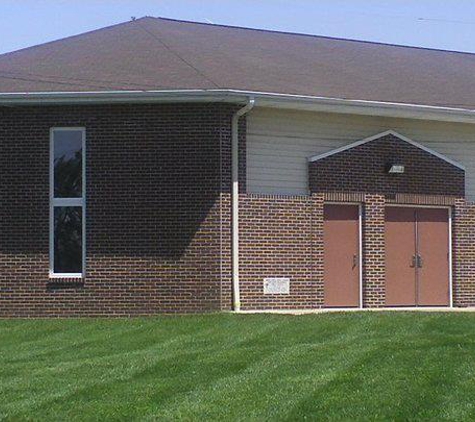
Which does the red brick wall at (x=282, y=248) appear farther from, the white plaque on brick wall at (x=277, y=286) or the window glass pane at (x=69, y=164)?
the window glass pane at (x=69, y=164)

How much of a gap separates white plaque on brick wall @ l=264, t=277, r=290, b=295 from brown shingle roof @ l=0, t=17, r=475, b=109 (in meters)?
3.57

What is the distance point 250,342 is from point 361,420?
5.62 meters

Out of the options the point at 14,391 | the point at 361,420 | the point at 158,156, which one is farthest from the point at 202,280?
the point at 361,420

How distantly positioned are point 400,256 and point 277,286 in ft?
10.3

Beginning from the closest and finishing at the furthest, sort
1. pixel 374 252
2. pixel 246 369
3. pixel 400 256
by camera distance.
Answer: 1. pixel 246 369
2. pixel 374 252
3. pixel 400 256

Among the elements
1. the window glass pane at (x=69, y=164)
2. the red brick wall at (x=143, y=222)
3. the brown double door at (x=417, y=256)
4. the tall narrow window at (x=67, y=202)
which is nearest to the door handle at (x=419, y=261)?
the brown double door at (x=417, y=256)

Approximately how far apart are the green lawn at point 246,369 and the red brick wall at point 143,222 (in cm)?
187

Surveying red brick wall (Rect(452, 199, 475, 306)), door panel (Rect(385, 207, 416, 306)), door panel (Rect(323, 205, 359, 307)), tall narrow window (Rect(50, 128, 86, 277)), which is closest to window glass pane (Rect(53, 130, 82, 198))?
tall narrow window (Rect(50, 128, 86, 277))

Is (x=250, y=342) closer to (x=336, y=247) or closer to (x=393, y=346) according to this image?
(x=393, y=346)

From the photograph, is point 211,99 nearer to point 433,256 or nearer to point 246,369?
point 433,256

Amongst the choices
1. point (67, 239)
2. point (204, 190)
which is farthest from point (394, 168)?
point (67, 239)

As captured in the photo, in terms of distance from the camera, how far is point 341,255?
21.6 metres

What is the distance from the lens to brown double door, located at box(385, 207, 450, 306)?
876 inches

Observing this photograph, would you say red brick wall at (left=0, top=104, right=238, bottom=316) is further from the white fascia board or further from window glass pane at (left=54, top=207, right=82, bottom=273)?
the white fascia board
